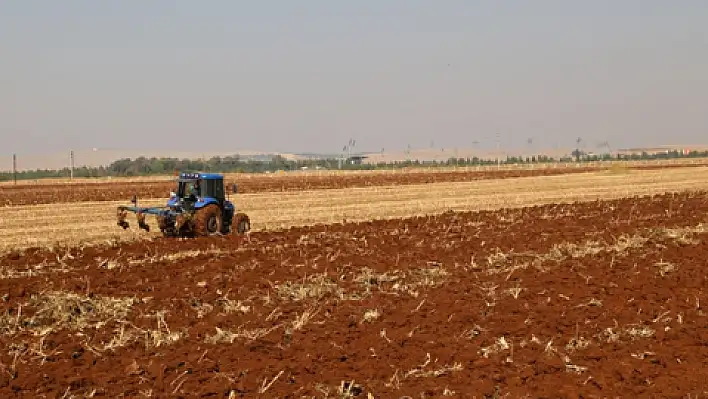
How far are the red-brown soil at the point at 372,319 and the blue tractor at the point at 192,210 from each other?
1.07 metres

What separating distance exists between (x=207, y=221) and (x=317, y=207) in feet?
42.5

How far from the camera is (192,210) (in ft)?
66.5

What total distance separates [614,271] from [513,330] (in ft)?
15.9

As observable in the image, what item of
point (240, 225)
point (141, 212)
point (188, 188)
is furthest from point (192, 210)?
point (240, 225)

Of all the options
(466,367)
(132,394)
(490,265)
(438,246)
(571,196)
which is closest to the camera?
(132,394)

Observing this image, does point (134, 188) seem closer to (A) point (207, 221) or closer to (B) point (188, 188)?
(B) point (188, 188)

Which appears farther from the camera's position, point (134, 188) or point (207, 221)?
point (134, 188)

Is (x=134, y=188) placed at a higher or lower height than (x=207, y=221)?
lower

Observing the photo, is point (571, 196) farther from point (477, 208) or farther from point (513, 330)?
point (513, 330)

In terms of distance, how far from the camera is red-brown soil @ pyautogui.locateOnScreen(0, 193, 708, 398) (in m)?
8.10

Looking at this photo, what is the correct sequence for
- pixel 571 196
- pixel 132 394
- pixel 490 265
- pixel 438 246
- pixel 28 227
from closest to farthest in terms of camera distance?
pixel 132 394 < pixel 490 265 < pixel 438 246 < pixel 28 227 < pixel 571 196

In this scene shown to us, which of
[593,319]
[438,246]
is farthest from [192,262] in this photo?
[593,319]

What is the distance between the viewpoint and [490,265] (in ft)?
50.4

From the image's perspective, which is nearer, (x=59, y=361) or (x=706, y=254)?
(x=59, y=361)
